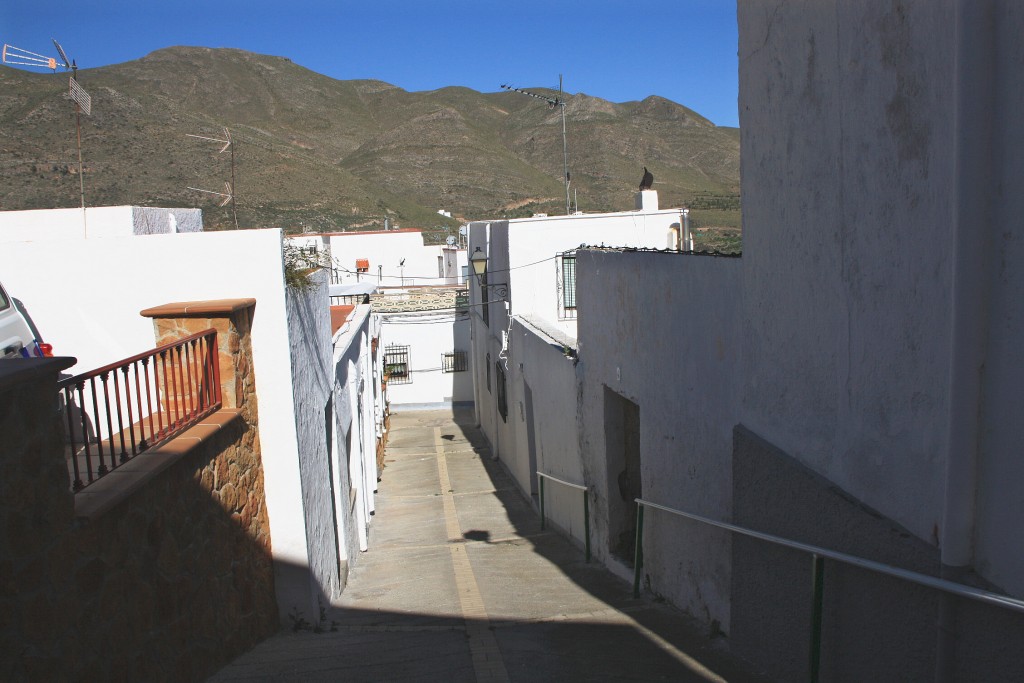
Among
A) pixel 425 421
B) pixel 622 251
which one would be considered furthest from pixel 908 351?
pixel 425 421

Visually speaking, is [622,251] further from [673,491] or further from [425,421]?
[425,421]

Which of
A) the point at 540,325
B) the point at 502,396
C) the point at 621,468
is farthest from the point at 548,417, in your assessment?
the point at 502,396

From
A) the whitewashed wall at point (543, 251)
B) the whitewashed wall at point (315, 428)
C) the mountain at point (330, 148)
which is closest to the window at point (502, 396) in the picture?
Result: the whitewashed wall at point (543, 251)

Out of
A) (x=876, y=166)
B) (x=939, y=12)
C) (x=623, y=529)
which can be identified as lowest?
(x=623, y=529)

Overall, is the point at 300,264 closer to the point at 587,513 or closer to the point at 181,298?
the point at 181,298

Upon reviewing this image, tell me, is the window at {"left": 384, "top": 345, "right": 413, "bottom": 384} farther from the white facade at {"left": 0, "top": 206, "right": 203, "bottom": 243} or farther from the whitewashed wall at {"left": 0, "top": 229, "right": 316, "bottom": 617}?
the whitewashed wall at {"left": 0, "top": 229, "right": 316, "bottom": 617}

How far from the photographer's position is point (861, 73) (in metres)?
4.11

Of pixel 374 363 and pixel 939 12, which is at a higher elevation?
pixel 939 12

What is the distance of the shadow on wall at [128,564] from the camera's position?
3398mm

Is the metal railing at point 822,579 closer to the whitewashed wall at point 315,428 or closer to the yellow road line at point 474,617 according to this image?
the yellow road line at point 474,617

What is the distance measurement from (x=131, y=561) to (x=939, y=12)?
14.1ft

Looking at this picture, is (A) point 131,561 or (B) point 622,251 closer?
(A) point 131,561

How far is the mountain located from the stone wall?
13386 millimetres

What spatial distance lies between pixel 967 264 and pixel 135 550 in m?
3.94
